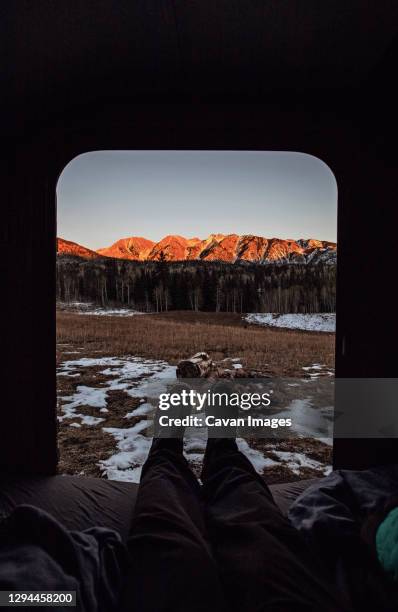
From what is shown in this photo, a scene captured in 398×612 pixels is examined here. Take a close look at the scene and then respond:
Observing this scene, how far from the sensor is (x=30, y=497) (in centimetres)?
136

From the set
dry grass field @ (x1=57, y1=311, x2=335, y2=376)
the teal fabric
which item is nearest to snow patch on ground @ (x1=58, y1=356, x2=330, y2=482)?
dry grass field @ (x1=57, y1=311, x2=335, y2=376)

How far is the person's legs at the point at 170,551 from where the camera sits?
63 centimetres

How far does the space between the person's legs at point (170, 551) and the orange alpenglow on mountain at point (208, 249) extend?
2.03 m

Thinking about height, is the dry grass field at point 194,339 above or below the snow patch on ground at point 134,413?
above

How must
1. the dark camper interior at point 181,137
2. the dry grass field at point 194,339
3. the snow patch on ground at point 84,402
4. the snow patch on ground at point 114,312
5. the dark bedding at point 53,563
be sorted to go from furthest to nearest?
the dry grass field at point 194,339 → the snow patch on ground at point 114,312 → the snow patch on ground at point 84,402 → the dark camper interior at point 181,137 → the dark bedding at point 53,563

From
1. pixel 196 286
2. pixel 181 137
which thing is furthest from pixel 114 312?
pixel 181 137

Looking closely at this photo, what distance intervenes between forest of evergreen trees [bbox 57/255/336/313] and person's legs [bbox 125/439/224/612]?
200 centimetres

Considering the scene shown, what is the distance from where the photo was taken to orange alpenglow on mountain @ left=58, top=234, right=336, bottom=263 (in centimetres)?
272

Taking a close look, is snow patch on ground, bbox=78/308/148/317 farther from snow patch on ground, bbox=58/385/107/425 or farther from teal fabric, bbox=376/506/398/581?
teal fabric, bbox=376/506/398/581

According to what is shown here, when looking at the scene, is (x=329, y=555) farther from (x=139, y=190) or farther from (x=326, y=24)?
(x=139, y=190)

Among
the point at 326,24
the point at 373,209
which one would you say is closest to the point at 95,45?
the point at 326,24

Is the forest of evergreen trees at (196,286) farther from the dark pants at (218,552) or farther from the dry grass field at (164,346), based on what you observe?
the dark pants at (218,552)

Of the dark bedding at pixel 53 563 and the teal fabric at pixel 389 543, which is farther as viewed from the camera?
the teal fabric at pixel 389 543

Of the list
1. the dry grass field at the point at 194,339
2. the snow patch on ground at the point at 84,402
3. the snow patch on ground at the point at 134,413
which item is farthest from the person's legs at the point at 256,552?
the dry grass field at the point at 194,339
